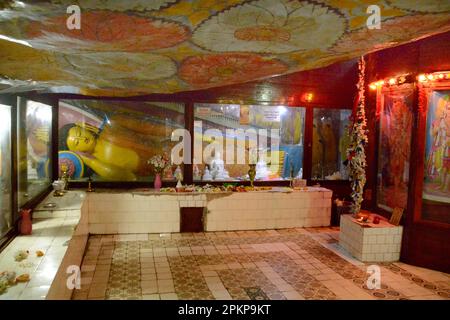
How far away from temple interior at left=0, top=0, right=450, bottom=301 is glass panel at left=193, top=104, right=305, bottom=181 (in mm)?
45

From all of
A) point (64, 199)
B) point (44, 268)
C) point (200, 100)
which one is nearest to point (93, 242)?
point (64, 199)

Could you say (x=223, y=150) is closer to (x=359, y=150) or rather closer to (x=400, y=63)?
(x=359, y=150)

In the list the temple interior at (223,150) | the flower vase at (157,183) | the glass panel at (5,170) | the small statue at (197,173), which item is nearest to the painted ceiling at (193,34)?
the temple interior at (223,150)

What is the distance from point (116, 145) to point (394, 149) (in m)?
7.36

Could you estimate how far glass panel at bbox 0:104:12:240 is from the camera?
233 inches

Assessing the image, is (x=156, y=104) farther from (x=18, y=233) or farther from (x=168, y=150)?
(x=18, y=233)

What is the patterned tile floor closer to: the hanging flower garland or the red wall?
the hanging flower garland

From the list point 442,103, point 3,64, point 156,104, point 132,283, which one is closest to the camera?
point 3,64

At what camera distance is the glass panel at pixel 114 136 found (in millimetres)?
10125

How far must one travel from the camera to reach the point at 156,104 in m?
10.6

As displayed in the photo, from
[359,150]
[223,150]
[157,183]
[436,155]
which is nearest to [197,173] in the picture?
[223,150]

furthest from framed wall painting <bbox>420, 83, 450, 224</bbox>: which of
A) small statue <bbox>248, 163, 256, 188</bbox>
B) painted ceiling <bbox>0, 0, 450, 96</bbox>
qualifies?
small statue <bbox>248, 163, 256, 188</bbox>
